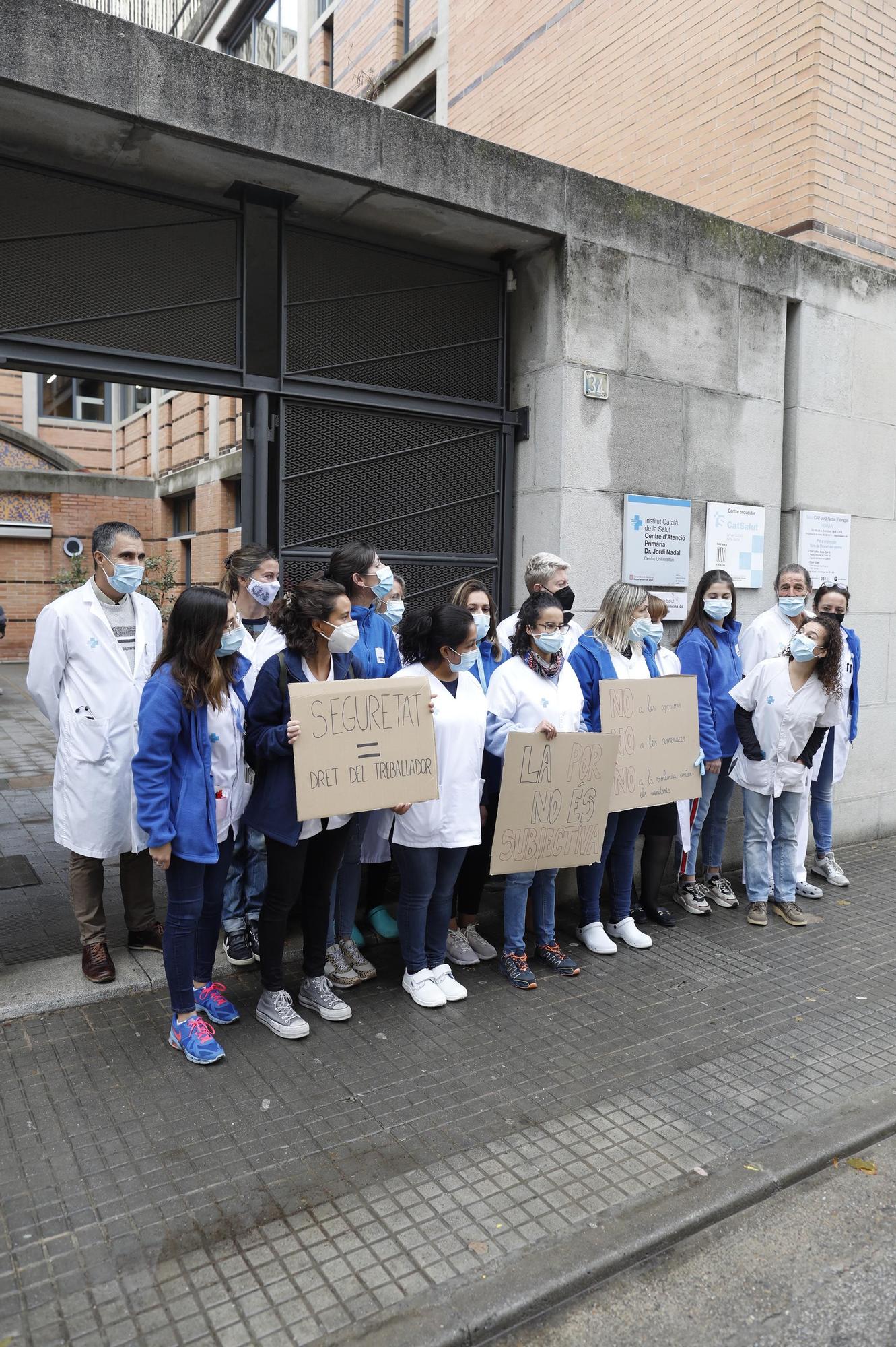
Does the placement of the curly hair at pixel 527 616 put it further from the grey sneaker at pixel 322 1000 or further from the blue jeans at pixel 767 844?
the blue jeans at pixel 767 844

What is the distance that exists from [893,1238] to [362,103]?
572cm

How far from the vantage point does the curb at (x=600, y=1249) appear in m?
2.66

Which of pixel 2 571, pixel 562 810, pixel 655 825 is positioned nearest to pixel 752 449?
pixel 655 825

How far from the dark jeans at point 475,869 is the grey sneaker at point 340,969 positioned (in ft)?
2.51

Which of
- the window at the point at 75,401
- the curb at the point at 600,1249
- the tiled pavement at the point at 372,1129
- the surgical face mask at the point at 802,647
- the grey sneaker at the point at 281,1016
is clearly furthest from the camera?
the window at the point at 75,401

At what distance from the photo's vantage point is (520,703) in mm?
4898

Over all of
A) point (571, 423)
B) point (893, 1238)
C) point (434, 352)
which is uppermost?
point (434, 352)

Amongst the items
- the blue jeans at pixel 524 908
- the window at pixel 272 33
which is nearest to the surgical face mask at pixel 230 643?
the blue jeans at pixel 524 908

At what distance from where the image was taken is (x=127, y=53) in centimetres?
456

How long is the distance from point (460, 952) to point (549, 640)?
1.73 meters

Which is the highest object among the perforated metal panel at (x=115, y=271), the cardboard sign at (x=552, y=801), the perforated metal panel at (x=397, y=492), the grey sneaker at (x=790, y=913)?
the perforated metal panel at (x=115, y=271)

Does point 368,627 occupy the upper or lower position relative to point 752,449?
lower

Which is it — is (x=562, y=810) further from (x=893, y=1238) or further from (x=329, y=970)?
(x=893, y=1238)

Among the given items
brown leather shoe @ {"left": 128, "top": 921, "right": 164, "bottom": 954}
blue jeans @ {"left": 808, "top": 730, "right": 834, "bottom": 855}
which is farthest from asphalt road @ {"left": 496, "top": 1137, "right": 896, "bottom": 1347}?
blue jeans @ {"left": 808, "top": 730, "right": 834, "bottom": 855}
